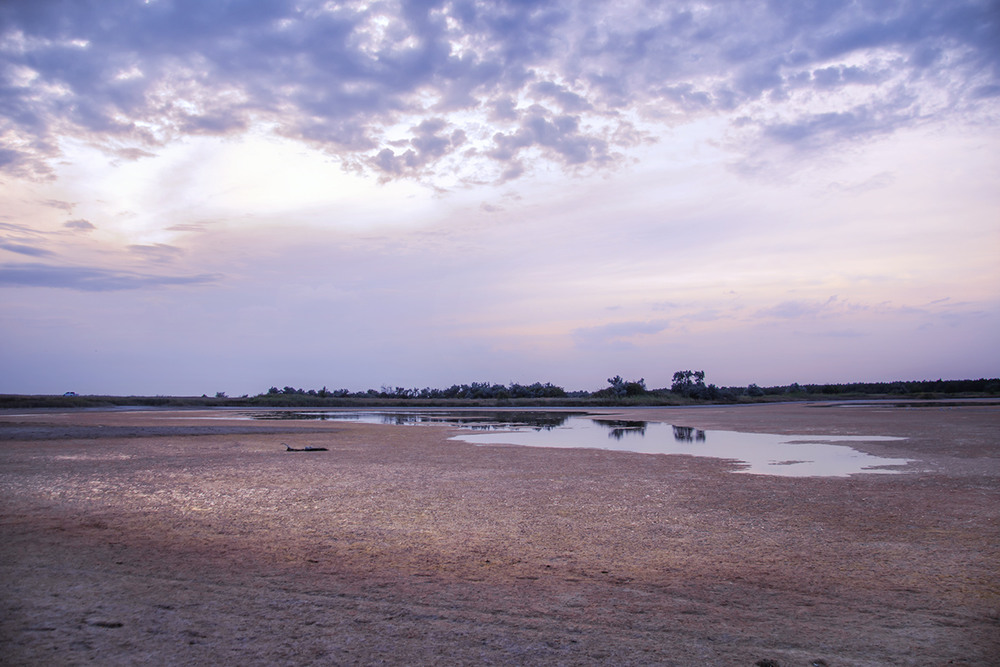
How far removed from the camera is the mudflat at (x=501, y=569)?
4.27 m

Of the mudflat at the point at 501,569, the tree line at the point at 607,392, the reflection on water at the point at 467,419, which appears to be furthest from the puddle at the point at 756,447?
the tree line at the point at 607,392

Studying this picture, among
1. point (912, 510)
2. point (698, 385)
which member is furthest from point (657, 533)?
point (698, 385)

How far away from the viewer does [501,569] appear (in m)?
6.18

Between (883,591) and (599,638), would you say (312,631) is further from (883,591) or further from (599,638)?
(883,591)

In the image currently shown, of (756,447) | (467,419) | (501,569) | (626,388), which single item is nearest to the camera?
(501,569)

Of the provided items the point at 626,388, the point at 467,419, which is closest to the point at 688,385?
the point at 626,388

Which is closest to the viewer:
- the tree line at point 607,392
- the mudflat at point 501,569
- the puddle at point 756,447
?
the mudflat at point 501,569

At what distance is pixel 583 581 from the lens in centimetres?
577

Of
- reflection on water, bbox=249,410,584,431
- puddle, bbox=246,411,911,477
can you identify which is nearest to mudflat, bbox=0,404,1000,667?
puddle, bbox=246,411,911,477

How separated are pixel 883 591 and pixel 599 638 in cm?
300

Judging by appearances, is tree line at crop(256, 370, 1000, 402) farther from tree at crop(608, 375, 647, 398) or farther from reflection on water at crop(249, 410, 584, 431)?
reflection on water at crop(249, 410, 584, 431)

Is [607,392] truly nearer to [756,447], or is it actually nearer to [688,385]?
[688,385]

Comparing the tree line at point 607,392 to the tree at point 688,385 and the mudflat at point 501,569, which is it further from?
the mudflat at point 501,569

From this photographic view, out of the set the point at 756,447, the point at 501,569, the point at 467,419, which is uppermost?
the point at 501,569
